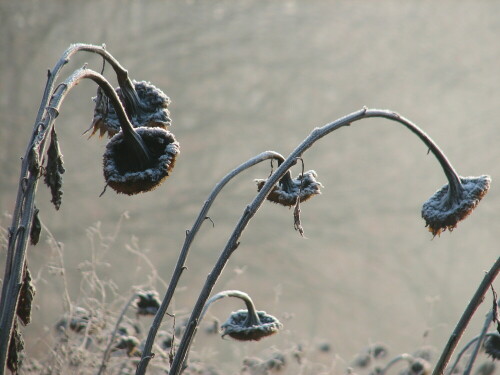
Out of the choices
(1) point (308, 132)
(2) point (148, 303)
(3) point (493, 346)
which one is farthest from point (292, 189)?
(1) point (308, 132)

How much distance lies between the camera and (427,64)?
11.2 m

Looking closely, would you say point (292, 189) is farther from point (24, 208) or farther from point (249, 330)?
point (24, 208)

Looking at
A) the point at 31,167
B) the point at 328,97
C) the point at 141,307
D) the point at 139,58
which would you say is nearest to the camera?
the point at 31,167

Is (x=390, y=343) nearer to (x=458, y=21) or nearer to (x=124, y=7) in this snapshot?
(x=458, y=21)

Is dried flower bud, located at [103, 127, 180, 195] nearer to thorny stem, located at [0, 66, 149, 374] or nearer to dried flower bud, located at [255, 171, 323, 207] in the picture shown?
thorny stem, located at [0, 66, 149, 374]

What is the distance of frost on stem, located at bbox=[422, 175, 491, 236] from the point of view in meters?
1.12

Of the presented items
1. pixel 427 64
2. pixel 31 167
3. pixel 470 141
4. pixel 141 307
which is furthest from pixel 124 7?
pixel 31 167

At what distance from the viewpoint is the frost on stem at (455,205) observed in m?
1.12

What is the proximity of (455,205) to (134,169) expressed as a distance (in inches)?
22.4

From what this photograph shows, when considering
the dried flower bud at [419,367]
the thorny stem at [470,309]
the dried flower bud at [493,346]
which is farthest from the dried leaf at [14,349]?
the dried flower bud at [419,367]

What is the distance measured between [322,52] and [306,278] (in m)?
3.86

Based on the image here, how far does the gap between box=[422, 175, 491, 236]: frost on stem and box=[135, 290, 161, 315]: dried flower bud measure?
3.43 feet

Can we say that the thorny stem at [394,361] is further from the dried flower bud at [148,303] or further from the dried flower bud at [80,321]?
the dried flower bud at [80,321]

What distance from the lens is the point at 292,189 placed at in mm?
1228
